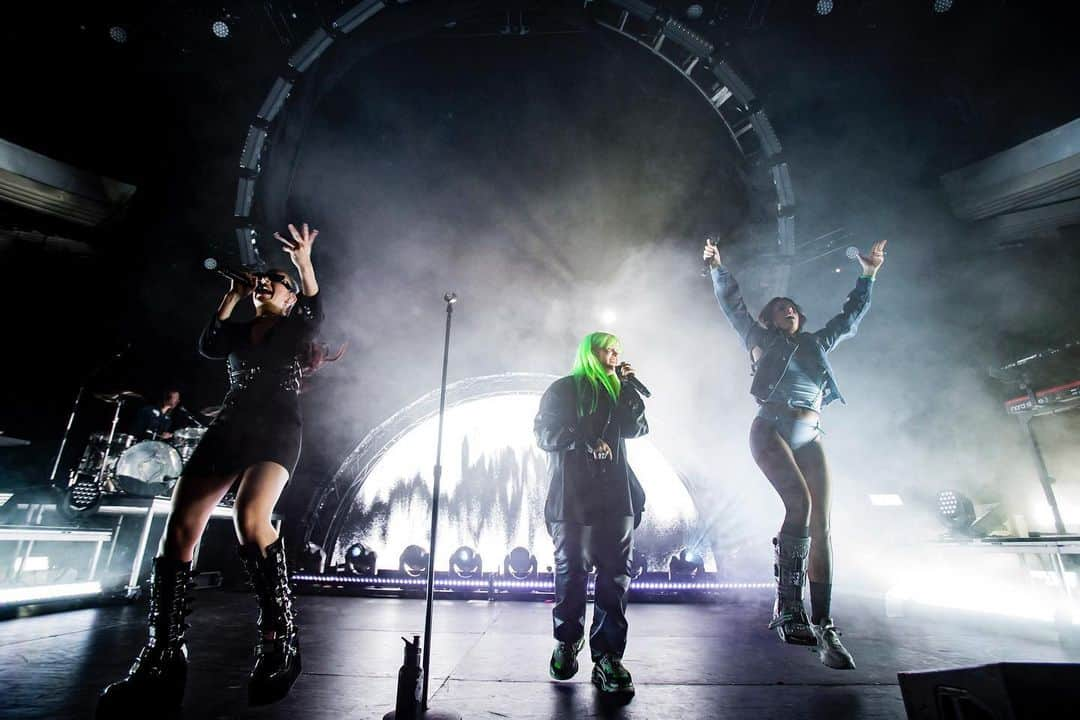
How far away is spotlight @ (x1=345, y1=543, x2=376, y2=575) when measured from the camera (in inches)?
239

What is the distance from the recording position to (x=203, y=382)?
6.34 m

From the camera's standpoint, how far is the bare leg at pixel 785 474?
2502 mm

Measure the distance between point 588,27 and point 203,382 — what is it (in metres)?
6.75

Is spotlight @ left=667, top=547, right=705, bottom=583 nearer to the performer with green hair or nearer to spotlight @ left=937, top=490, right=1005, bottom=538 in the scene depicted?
spotlight @ left=937, top=490, right=1005, bottom=538

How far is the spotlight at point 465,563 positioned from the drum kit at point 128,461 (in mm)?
3370

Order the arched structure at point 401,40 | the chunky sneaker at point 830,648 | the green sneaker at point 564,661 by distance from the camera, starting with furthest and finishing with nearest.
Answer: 1. the arched structure at point 401,40
2. the chunky sneaker at point 830,648
3. the green sneaker at point 564,661

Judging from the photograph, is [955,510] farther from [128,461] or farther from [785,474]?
[128,461]

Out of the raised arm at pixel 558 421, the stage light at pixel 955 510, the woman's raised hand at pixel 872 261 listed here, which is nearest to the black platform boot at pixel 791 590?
the raised arm at pixel 558 421

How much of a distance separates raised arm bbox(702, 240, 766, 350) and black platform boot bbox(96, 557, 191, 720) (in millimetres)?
3223

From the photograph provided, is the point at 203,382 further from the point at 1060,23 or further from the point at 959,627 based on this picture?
the point at 1060,23

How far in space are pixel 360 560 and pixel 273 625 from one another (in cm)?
480

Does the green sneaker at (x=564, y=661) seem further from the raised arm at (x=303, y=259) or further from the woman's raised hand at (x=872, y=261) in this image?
the woman's raised hand at (x=872, y=261)

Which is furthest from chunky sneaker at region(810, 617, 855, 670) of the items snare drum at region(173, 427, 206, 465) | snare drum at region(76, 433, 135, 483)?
snare drum at region(76, 433, 135, 483)

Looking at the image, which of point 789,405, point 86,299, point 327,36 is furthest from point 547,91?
point 86,299
